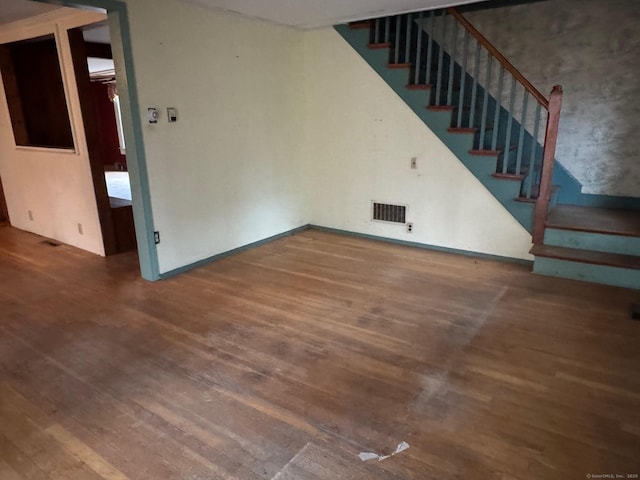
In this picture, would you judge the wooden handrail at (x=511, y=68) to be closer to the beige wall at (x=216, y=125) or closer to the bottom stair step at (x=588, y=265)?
the bottom stair step at (x=588, y=265)

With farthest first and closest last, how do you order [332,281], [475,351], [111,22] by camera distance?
[332,281], [111,22], [475,351]

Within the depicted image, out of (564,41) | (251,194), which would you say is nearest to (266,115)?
(251,194)

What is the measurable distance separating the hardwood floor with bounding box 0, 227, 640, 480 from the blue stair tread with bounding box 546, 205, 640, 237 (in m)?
0.52

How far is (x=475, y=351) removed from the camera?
2.59 metres

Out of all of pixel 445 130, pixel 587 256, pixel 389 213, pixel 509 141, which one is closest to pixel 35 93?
pixel 389 213

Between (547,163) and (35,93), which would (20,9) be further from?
(547,163)

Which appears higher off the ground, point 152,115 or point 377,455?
point 152,115

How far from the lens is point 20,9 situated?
146 inches

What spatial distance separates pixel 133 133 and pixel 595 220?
407 centimetres

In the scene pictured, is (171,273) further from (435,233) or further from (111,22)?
(435,233)

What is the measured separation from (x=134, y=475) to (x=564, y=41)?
4.95m

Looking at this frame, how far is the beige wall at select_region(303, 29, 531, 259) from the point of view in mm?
4195

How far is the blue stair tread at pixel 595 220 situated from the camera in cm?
362

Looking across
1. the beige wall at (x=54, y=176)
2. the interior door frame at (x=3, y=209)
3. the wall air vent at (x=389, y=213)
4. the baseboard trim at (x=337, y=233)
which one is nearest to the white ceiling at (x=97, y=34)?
the beige wall at (x=54, y=176)
